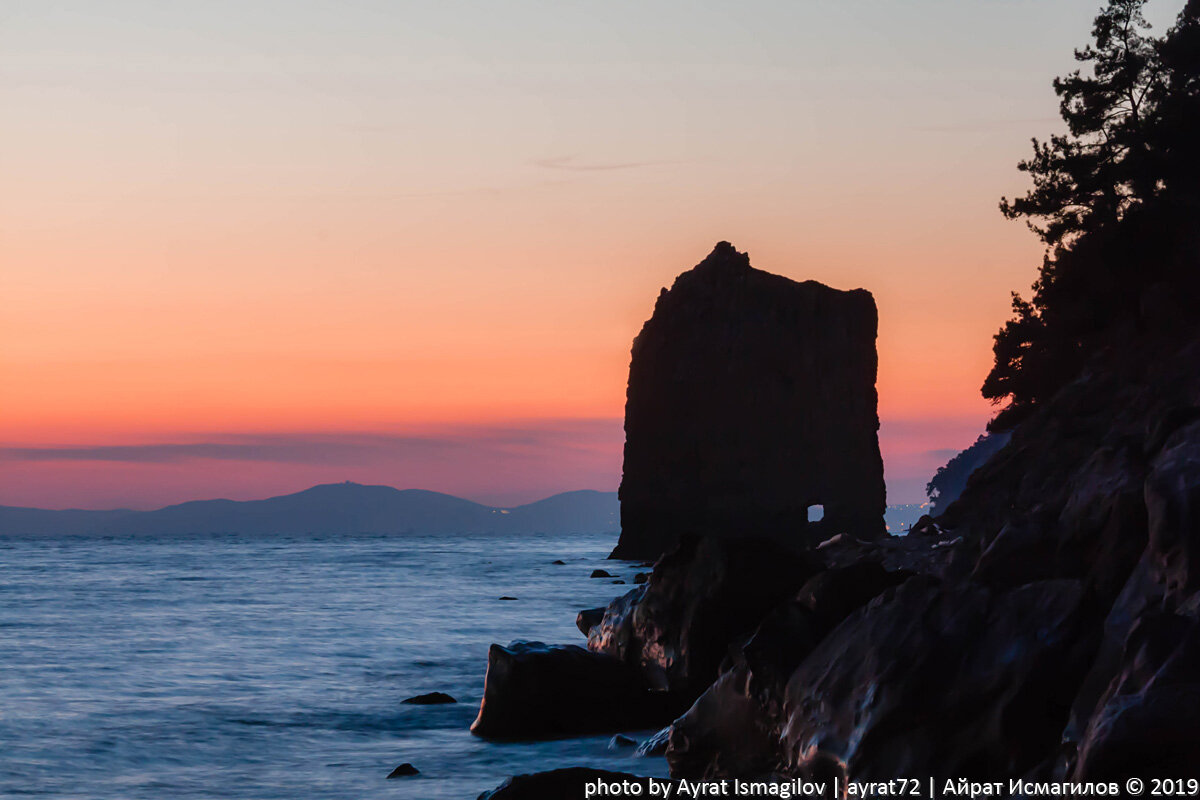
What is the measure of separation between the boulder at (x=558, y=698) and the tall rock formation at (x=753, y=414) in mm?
48086

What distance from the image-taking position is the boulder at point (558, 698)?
13906 millimetres

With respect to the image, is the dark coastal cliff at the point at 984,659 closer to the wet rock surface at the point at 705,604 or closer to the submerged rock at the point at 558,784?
the wet rock surface at the point at 705,604

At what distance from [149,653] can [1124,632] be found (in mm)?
21696

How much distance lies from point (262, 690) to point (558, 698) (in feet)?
24.9

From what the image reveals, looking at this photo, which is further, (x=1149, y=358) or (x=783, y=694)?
(x=1149, y=358)

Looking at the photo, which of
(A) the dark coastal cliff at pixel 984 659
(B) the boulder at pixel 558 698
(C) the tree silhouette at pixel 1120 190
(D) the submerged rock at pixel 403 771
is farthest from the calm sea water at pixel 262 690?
(C) the tree silhouette at pixel 1120 190

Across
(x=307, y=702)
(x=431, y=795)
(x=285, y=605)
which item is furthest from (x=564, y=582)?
(x=431, y=795)

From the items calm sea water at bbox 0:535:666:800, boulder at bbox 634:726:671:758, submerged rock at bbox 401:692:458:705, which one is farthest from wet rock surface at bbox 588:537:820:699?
submerged rock at bbox 401:692:458:705

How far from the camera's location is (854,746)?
8820mm

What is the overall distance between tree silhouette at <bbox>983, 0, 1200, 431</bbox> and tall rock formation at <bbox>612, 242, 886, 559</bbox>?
2954 cm

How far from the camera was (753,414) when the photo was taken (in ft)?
208

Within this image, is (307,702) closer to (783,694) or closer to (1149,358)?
(783,694)

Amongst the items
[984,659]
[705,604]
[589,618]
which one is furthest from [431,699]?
[984,659]

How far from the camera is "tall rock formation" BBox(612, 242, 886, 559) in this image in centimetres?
6291
